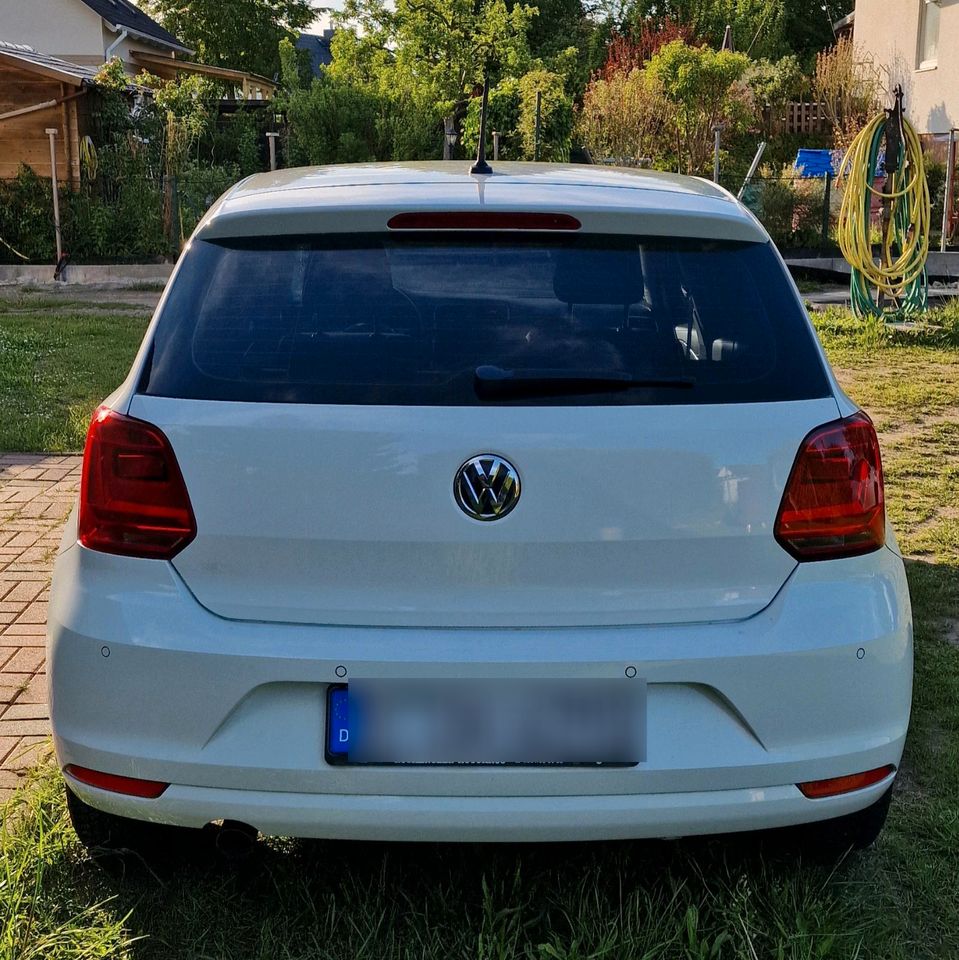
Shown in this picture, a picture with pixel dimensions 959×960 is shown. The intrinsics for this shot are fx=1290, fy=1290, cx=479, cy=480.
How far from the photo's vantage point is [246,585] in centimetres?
261

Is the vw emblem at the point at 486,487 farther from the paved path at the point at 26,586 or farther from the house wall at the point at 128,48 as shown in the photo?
the house wall at the point at 128,48

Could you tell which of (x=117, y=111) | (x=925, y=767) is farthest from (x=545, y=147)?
(x=925, y=767)

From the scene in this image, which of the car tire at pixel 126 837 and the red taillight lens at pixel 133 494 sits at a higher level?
the red taillight lens at pixel 133 494

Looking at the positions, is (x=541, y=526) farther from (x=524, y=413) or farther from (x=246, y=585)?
(x=246, y=585)

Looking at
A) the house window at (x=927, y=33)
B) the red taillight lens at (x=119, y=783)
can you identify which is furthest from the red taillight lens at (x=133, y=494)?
the house window at (x=927, y=33)

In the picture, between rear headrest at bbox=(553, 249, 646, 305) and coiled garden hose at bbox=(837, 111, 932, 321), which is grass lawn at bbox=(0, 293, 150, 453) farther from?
coiled garden hose at bbox=(837, 111, 932, 321)

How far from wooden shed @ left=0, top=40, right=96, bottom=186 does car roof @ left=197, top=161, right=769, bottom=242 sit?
67.7 feet

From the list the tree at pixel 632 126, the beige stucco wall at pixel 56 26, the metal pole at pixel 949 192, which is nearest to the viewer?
the metal pole at pixel 949 192

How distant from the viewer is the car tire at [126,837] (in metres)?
3.01

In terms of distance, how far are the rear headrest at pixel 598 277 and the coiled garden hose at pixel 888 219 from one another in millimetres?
10677

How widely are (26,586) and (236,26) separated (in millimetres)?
48068

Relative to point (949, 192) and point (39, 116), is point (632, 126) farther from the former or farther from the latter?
point (39, 116)

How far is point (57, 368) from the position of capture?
1088 centimetres

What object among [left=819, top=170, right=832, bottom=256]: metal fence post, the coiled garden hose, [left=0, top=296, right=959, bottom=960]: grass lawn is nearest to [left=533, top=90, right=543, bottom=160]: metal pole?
[left=819, top=170, right=832, bottom=256]: metal fence post
